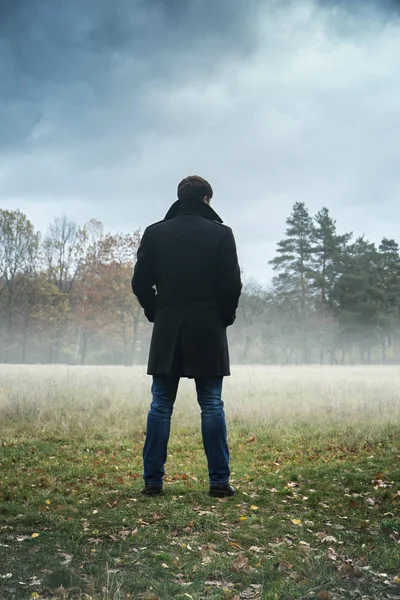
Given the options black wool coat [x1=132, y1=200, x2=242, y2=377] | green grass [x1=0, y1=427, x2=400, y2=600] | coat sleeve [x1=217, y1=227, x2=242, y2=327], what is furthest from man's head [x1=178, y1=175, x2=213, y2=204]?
green grass [x1=0, y1=427, x2=400, y2=600]

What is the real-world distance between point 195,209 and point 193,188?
20 centimetres

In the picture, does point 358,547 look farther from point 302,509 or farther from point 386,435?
point 386,435

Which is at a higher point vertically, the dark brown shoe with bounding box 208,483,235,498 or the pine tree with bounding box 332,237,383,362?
the pine tree with bounding box 332,237,383,362

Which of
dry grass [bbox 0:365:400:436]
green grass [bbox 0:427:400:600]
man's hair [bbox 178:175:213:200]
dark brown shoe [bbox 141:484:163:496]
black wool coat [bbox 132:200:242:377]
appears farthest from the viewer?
dry grass [bbox 0:365:400:436]

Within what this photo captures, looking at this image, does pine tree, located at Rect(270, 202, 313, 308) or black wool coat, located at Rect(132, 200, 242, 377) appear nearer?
black wool coat, located at Rect(132, 200, 242, 377)

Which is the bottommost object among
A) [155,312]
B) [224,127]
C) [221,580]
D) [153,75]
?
[221,580]

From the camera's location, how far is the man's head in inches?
204

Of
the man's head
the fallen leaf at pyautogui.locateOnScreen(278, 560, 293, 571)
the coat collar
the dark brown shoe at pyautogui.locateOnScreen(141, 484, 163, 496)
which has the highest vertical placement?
the man's head

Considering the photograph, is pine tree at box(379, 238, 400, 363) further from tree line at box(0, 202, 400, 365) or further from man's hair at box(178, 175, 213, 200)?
man's hair at box(178, 175, 213, 200)

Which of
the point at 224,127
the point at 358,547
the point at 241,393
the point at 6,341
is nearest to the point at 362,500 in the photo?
the point at 358,547

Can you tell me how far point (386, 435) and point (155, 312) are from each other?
201 inches

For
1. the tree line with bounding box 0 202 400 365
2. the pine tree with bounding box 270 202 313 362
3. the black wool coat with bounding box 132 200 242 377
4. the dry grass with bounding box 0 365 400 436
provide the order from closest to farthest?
the black wool coat with bounding box 132 200 242 377 < the dry grass with bounding box 0 365 400 436 < the tree line with bounding box 0 202 400 365 < the pine tree with bounding box 270 202 313 362

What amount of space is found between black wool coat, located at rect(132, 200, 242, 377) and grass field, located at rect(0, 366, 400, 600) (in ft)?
4.25

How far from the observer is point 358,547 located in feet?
13.0
